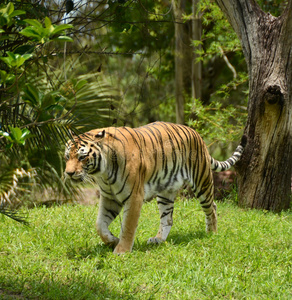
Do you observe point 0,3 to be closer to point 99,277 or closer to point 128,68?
point 128,68

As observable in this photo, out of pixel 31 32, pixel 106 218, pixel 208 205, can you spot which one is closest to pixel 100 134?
pixel 106 218

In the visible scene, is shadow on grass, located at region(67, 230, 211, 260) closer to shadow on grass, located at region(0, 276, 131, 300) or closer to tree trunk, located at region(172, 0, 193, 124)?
shadow on grass, located at region(0, 276, 131, 300)

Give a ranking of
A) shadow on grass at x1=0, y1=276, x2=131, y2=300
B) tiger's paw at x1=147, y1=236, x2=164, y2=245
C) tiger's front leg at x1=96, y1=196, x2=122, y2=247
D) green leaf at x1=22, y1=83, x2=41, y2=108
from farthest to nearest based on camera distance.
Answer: tiger's paw at x1=147, y1=236, x2=164, y2=245 < tiger's front leg at x1=96, y1=196, x2=122, y2=247 < shadow on grass at x1=0, y1=276, x2=131, y2=300 < green leaf at x1=22, y1=83, x2=41, y2=108

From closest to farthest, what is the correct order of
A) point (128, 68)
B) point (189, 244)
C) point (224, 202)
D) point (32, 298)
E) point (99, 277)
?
1. point (128, 68)
2. point (32, 298)
3. point (99, 277)
4. point (189, 244)
5. point (224, 202)

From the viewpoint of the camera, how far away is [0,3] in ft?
8.39

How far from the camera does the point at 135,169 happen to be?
14.9 ft

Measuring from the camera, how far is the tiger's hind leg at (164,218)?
5.13m

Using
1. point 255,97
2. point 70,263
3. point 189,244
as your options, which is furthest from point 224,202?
point 70,263

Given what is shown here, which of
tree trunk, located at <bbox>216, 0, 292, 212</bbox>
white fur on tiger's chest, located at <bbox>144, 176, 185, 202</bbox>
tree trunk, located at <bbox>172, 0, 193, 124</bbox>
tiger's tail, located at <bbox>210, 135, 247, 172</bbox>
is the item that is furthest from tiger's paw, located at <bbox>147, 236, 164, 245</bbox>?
tree trunk, located at <bbox>216, 0, 292, 212</bbox>

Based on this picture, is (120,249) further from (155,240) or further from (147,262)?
(155,240)

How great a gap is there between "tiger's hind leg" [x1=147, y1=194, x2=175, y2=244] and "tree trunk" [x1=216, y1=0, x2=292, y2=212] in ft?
6.69

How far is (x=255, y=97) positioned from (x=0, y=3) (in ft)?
16.2

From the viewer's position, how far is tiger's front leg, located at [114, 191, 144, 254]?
4.46 m

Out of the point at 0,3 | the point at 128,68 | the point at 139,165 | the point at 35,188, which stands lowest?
the point at 35,188
